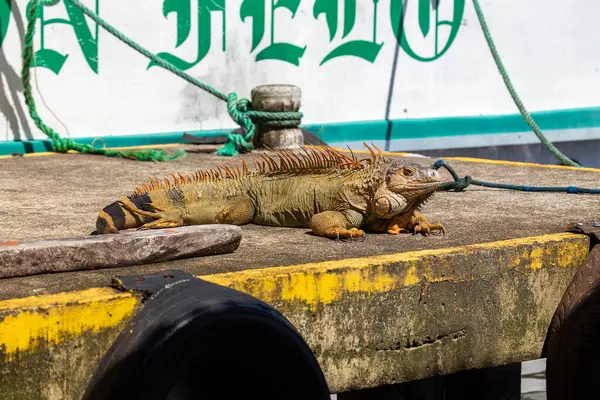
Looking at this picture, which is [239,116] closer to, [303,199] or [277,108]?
[277,108]

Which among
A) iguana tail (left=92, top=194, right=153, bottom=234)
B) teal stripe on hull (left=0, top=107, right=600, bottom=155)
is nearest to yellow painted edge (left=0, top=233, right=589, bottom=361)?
iguana tail (left=92, top=194, right=153, bottom=234)

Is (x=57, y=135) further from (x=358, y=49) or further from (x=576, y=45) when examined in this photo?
(x=576, y=45)

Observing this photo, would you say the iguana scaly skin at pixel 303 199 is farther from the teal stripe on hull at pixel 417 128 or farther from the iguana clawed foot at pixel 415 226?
the teal stripe on hull at pixel 417 128

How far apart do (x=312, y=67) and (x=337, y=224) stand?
552 centimetres

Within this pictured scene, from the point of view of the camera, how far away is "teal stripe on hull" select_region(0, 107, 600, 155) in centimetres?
898

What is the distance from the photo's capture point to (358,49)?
33.7ft

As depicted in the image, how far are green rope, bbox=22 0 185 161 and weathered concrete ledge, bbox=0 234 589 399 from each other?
3.91 metres

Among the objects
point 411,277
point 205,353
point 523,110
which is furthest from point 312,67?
point 205,353

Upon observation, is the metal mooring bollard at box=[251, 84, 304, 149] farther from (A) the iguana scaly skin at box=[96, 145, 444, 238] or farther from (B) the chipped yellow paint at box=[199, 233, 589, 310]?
(B) the chipped yellow paint at box=[199, 233, 589, 310]

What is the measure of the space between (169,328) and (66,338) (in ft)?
1.12

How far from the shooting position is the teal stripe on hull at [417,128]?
29.5 ft

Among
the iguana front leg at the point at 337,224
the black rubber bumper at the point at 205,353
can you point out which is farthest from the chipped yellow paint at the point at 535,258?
the black rubber bumper at the point at 205,353

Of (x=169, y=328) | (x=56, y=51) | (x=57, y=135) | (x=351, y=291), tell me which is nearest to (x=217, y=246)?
(x=351, y=291)

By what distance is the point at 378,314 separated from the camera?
4.05m
